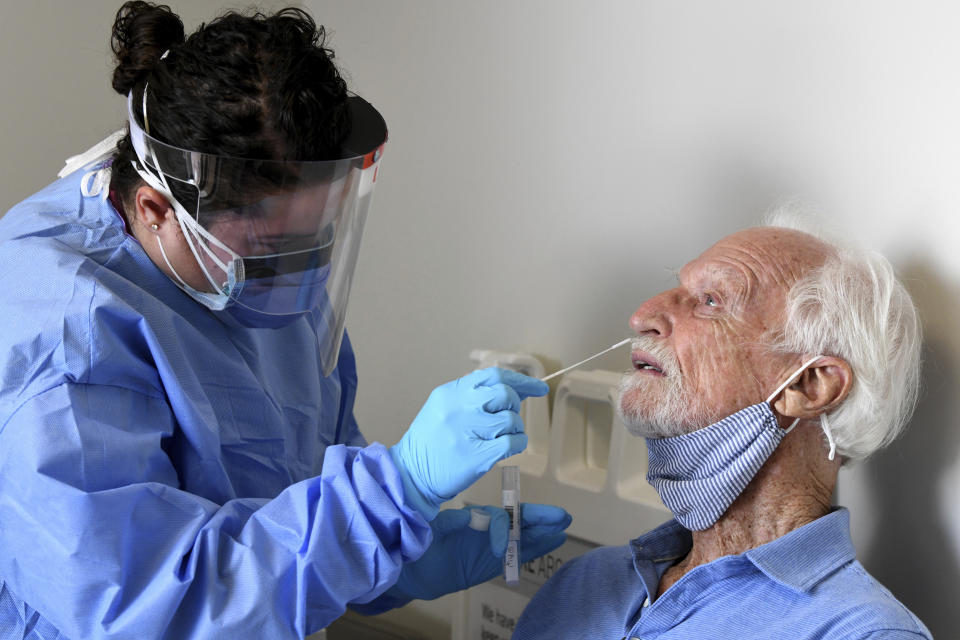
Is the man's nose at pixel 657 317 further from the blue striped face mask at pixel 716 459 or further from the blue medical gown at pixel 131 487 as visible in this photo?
the blue medical gown at pixel 131 487

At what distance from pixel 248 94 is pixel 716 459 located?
839 mm

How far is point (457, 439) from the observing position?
120cm

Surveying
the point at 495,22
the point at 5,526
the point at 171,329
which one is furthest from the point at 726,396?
the point at 495,22

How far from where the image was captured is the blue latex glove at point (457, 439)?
1175 mm

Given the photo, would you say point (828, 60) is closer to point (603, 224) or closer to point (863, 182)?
point (863, 182)

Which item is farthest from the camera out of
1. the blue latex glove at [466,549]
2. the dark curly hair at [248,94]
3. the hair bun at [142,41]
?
the blue latex glove at [466,549]

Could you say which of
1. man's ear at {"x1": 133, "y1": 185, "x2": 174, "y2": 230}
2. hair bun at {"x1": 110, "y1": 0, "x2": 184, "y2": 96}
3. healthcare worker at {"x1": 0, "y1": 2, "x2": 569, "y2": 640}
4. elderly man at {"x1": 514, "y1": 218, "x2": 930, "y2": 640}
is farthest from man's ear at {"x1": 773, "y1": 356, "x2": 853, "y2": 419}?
hair bun at {"x1": 110, "y1": 0, "x2": 184, "y2": 96}

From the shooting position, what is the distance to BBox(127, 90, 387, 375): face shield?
→ 3.86 feet

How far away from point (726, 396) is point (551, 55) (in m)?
0.93

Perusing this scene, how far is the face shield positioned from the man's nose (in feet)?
1.58

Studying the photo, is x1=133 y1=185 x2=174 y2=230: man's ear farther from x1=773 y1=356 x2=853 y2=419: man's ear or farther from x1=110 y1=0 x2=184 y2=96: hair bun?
x1=773 y1=356 x2=853 y2=419: man's ear

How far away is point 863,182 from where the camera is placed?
1.41 metres

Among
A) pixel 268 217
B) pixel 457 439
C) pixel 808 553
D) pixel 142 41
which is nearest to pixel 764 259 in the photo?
pixel 808 553


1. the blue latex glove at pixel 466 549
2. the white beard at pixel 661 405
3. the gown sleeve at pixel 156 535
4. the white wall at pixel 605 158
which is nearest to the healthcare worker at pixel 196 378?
the gown sleeve at pixel 156 535
